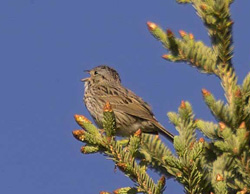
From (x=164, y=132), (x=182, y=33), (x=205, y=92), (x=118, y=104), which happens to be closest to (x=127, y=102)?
(x=118, y=104)

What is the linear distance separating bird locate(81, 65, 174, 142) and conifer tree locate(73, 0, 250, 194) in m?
2.63

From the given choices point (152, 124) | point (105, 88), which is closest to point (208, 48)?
point (152, 124)

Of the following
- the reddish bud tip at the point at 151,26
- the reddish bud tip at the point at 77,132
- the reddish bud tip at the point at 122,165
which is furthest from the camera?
the reddish bud tip at the point at 151,26

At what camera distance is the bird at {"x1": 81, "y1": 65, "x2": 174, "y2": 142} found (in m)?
6.13

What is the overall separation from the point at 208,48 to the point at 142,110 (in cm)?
324

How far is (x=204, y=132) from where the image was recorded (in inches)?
120

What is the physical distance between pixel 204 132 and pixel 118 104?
3579 mm

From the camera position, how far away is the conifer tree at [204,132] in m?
2.61

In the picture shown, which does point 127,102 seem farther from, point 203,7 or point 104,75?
point 203,7

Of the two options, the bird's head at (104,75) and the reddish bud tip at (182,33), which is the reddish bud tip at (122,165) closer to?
the reddish bud tip at (182,33)

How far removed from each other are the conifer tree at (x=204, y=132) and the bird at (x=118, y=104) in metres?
2.63

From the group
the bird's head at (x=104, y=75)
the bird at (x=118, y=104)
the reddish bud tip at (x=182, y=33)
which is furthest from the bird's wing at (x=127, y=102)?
the reddish bud tip at (x=182, y=33)

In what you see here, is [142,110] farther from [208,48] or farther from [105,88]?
[208,48]

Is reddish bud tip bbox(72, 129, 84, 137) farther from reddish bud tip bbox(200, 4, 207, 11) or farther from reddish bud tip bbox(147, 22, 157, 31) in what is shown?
reddish bud tip bbox(200, 4, 207, 11)
